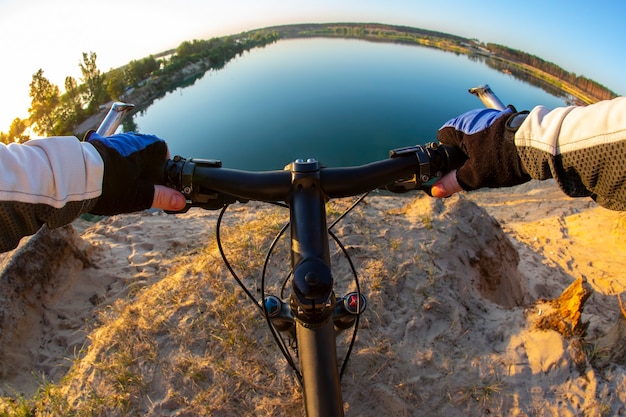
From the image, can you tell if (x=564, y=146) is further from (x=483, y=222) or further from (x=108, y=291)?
(x=108, y=291)

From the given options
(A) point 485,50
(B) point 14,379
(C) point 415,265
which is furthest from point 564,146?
(A) point 485,50

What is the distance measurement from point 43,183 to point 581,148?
1.79m

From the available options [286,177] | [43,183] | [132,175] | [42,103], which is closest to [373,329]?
[286,177]

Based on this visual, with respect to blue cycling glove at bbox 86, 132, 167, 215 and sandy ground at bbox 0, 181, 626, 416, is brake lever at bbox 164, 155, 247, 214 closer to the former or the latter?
blue cycling glove at bbox 86, 132, 167, 215

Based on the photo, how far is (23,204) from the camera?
116 cm

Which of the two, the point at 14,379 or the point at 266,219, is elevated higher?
the point at 266,219

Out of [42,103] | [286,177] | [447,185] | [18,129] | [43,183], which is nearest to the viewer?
[43,183]

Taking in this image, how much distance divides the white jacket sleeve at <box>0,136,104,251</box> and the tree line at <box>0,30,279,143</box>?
10531 millimetres

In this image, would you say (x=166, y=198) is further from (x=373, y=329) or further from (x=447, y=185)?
(x=373, y=329)

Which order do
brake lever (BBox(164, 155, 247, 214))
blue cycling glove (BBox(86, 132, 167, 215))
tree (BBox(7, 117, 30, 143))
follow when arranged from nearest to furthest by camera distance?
blue cycling glove (BBox(86, 132, 167, 215)) → brake lever (BBox(164, 155, 247, 214)) → tree (BBox(7, 117, 30, 143))

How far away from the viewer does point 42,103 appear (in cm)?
1577

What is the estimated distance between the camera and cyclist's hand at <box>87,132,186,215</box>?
1.39 meters

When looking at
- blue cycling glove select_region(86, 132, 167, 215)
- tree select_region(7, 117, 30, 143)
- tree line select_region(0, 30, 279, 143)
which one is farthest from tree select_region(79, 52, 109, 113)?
blue cycling glove select_region(86, 132, 167, 215)

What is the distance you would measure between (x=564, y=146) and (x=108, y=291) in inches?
180
